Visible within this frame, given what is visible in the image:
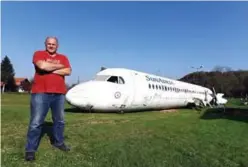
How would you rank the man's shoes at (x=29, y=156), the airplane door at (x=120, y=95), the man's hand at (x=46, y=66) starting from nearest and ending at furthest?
the man's shoes at (x=29, y=156), the man's hand at (x=46, y=66), the airplane door at (x=120, y=95)

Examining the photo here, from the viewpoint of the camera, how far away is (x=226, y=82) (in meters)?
118

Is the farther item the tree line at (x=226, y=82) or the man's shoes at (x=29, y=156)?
the tree line at (x=226, y=82)

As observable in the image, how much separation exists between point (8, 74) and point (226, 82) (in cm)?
7398

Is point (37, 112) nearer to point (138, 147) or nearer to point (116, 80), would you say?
point (138, 147)

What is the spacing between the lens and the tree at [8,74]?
12619cm

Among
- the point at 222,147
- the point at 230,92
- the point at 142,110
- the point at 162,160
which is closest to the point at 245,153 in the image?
the point at 222,147

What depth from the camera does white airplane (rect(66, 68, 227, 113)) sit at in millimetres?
19391

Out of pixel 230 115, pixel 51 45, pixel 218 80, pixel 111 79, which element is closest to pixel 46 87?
pixel 51 45

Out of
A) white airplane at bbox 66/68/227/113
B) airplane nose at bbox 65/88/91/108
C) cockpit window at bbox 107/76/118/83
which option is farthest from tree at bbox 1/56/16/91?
airplane nose at bbox 65/88/91/108

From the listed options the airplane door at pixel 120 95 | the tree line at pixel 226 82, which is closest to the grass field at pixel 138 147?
the airplane door at pixel 120 95

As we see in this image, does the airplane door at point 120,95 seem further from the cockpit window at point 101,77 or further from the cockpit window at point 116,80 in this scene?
the cockpit window at point 101,77

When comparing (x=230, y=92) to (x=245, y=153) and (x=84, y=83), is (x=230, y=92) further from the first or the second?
(x=245, y=153)

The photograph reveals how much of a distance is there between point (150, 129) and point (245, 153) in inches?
141

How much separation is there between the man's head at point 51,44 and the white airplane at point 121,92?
12.0 m
